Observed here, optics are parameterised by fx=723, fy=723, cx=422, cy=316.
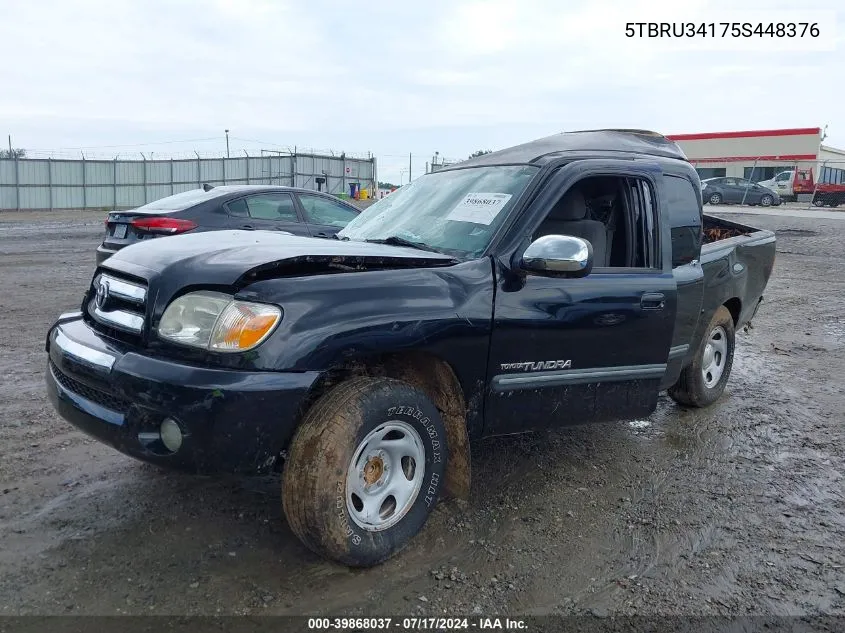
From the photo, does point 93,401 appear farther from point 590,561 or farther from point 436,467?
point 590,561

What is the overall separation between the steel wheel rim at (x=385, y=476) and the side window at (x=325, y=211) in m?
5.69

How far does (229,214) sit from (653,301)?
5448 mm

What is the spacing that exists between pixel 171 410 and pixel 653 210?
2.83 m

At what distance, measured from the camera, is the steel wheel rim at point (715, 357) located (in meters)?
5.39

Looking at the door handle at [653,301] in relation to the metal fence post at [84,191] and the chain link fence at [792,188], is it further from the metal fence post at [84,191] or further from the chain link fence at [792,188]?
the metal fence post at [84,191]

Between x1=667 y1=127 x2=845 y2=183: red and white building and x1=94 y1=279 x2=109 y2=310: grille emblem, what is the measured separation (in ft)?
150

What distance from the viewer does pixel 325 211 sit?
866 centimetres

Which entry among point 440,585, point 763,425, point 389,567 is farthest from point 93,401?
point 763,425

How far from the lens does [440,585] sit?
9.64ft

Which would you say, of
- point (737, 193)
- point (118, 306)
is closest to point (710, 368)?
point (118, 306)

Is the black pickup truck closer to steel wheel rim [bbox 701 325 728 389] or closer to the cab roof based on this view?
the cab roof

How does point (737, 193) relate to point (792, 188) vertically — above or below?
below

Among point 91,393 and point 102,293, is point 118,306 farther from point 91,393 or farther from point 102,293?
point 91,393

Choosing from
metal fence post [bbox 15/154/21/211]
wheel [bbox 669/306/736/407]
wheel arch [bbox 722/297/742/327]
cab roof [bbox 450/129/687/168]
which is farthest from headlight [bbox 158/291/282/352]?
metal fence post [bbox 15/154/21/211]
